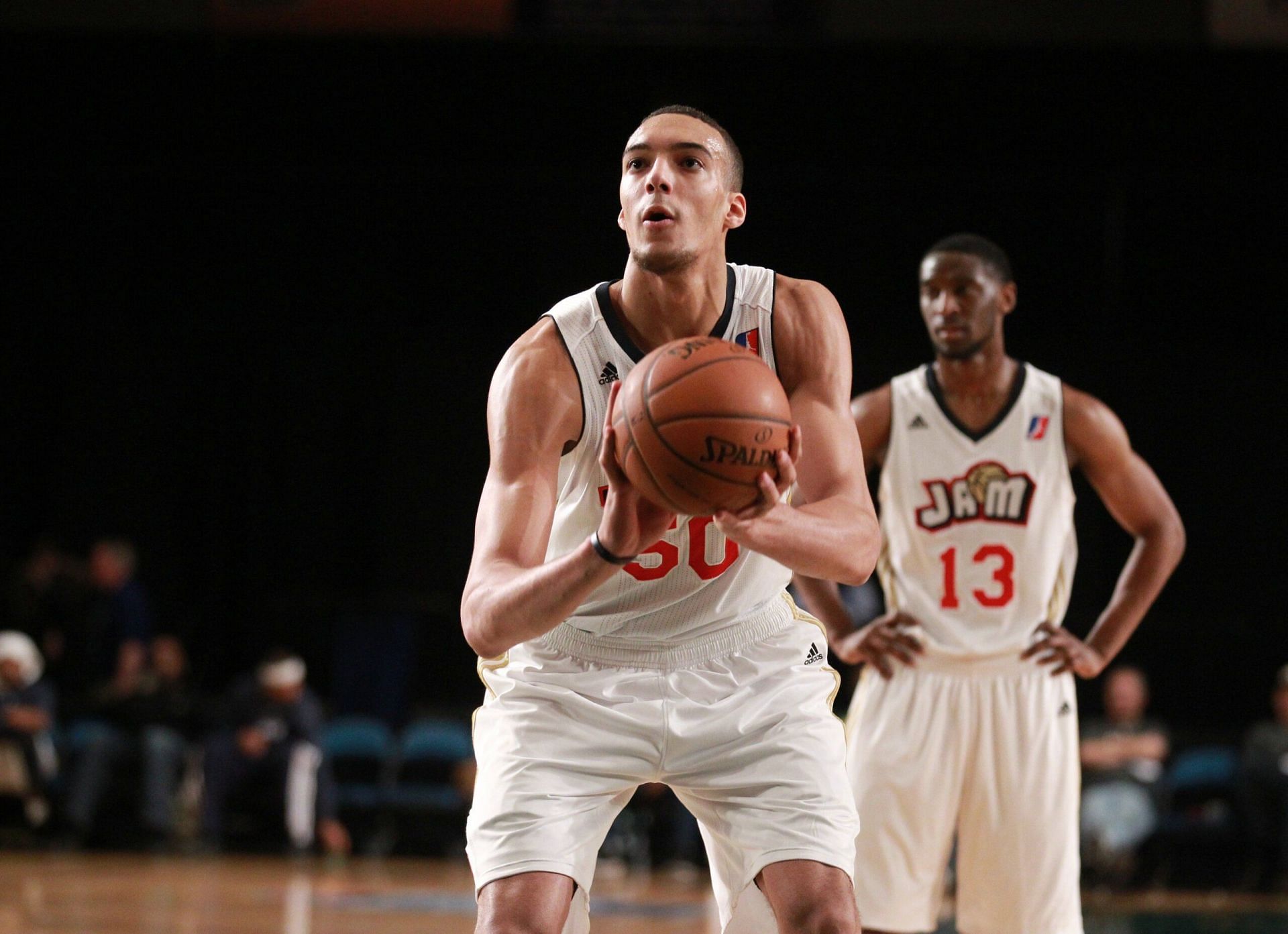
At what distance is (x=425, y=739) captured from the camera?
425 inches

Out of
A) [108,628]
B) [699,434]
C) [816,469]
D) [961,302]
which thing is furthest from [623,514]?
[108,628]

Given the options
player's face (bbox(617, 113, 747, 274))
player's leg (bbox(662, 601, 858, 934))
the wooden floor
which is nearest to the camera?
player's leg (bbox(662, 601, 858, 934))

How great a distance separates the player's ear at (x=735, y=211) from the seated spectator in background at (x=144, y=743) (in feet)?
28.4

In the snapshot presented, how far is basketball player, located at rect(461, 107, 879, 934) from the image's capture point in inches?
118

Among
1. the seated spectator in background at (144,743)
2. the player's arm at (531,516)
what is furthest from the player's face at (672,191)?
the seated spectator in background at (144,743)

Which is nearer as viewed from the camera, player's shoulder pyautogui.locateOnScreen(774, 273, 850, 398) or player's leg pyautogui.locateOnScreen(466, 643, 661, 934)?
player's leg pyautogui.locateOnScreen(466, 643, 661, 934)

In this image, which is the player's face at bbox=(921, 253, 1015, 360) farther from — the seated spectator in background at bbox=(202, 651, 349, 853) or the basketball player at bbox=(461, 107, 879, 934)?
the seated spectator in background at bbox=(202, 651, 349, 853)

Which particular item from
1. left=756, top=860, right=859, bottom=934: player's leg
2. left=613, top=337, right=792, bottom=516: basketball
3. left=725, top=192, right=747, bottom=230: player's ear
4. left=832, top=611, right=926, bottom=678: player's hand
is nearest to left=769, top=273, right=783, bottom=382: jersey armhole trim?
left=725, top=192, right=747, bottom=230: player's ear

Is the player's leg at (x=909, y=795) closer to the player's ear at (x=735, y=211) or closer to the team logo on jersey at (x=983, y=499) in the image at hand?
the team logo on jersey at (x=983, y=499)

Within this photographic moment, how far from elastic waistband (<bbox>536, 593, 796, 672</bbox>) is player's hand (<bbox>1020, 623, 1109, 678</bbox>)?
1408mm

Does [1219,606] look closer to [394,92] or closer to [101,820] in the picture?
[394,92]

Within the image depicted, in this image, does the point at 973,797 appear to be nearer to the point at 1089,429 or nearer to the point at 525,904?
the point at 1089,429

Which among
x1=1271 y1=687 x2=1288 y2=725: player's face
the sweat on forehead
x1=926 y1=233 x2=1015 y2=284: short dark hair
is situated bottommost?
x1=1271 y1=687 x2=1288 y2=725: player's face

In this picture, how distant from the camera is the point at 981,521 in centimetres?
456
